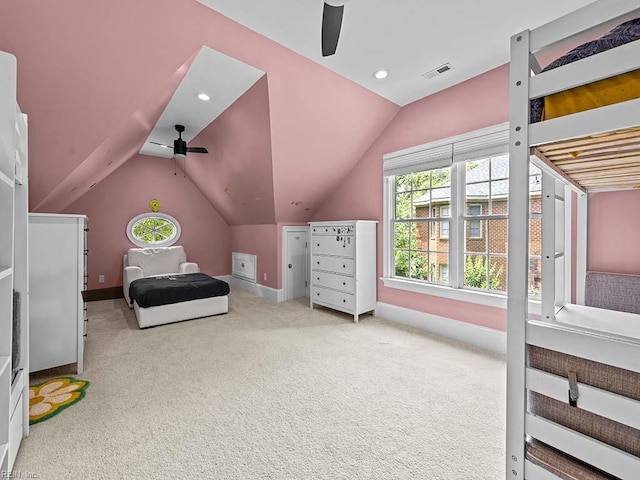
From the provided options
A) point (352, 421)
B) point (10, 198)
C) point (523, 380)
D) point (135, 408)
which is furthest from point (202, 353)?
point (523, 380)

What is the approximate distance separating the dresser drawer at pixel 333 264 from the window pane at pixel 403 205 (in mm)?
927

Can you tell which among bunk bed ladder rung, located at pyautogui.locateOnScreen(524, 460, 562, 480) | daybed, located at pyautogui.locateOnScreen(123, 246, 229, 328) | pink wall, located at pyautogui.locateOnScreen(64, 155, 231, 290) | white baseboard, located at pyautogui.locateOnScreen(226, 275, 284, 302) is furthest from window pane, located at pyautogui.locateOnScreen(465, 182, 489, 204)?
pink wall, located at pyautogui.locateOnScreen(64, 155, 231, 290)

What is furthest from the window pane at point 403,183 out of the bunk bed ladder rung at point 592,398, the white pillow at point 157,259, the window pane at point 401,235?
the white pillow at point 157,259

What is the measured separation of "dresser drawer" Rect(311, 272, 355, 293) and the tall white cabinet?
3.11 meters

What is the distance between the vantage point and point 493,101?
9.67 ft

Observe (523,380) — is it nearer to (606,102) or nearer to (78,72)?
(606,102)

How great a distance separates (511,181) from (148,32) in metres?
2.60

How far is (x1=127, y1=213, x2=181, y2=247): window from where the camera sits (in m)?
5.75

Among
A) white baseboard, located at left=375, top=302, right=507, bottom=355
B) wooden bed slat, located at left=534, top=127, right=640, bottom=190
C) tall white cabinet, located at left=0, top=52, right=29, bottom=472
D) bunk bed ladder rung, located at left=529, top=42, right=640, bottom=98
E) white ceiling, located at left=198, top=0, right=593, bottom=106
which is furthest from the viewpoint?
white baseboard, located at left=375, top=302, right=507, bottom=355

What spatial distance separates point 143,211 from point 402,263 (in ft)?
16.4

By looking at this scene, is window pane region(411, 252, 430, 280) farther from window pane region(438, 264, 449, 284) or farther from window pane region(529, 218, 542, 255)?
window pane region(529, 218, 542, 255)

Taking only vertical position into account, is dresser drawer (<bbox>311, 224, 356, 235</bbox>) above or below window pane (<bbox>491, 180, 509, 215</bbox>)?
below

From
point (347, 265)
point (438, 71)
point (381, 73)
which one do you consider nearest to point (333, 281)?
point (347, 265)

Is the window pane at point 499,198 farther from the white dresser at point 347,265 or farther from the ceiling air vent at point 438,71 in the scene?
the white dresser at point 347,265
